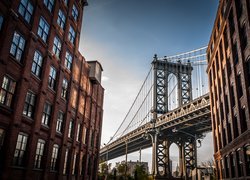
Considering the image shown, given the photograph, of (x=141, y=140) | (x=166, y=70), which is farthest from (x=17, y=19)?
(x=141, y=140)

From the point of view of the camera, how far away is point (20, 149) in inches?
670

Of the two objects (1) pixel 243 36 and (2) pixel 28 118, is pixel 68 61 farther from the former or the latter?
(1) pixel 243 36

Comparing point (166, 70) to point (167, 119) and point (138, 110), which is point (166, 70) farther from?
point (138, 110)

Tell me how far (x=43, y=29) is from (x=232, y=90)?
19.5m

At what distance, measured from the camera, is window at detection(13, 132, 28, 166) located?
54.6ft

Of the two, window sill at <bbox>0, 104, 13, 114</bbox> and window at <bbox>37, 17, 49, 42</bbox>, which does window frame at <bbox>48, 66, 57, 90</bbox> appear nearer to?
window at <bbox>37, 17, 49, 42</bbox>

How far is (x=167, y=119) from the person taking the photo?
1972 inches

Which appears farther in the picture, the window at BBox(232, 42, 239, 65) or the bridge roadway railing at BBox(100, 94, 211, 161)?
the bridge roadway railing at BBox(100, 94, 211, 161)

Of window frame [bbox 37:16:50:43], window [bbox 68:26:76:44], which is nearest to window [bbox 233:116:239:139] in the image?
window [bbox 68:26:76:44]

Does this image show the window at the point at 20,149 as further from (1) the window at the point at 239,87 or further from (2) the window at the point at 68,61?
(1) the window at the point at 239,87

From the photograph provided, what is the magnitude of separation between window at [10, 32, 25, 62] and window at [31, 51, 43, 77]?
5.61 feet

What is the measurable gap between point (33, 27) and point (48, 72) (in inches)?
152

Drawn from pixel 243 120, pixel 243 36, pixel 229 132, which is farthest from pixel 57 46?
pixel 229 132

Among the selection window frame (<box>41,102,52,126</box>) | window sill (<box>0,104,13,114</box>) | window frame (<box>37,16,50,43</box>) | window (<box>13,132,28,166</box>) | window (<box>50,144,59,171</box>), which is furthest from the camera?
window (<box>50,144,59,171</box>)
